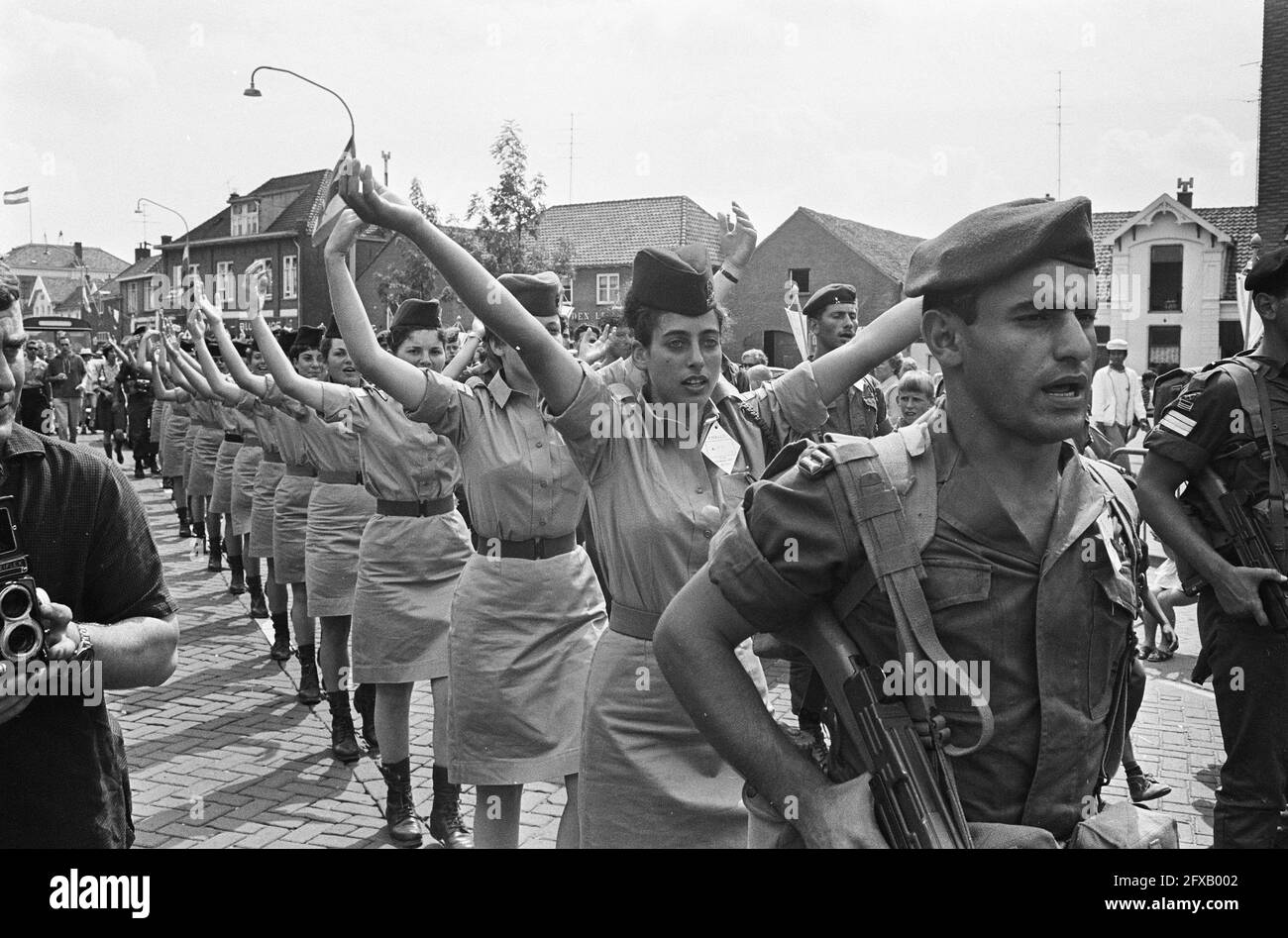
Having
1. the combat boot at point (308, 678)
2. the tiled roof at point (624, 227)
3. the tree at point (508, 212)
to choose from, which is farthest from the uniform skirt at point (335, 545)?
the tiled roof at point (624, 227)

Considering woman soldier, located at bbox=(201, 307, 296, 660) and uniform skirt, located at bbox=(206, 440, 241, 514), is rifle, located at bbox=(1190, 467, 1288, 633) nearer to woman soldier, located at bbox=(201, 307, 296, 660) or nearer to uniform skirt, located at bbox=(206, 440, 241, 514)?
woman soldier, located at bbox=(201, 307, 296, 660)

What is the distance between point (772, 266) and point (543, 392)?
52395 mm

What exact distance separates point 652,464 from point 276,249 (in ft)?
195

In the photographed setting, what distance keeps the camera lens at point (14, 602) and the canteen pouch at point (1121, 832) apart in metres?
1.85

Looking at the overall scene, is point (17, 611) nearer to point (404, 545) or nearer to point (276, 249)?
point (404, 545)

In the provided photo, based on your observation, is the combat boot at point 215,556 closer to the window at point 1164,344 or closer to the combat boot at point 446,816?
the combat boot at point 446,816

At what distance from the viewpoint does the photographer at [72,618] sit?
2.56 m

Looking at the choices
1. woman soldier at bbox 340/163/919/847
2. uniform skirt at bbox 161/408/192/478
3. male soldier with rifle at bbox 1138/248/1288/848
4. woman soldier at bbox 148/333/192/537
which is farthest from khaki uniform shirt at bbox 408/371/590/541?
uniform skirt at bbox 161/408/192/478

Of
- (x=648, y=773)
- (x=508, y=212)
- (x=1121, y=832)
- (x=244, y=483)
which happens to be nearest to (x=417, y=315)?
(x=648, y=773)

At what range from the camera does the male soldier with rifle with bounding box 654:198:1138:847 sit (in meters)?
2.07

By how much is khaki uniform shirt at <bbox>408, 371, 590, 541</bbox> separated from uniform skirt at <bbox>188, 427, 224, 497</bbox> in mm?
9816

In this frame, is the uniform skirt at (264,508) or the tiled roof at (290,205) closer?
the uniform skirt at (264,508)

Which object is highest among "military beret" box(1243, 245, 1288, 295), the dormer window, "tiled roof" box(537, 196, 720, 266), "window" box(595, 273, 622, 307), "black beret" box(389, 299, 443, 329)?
the dormer window

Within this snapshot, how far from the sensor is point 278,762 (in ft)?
22.7
